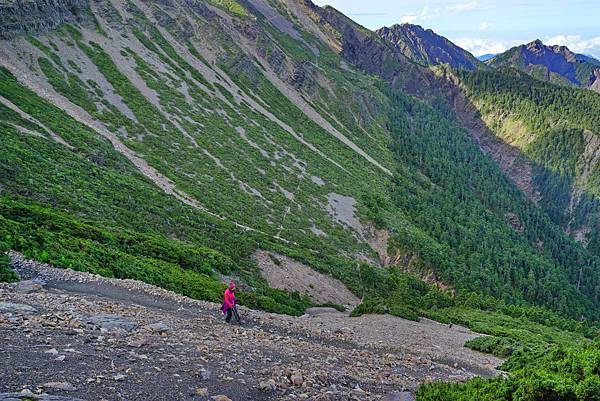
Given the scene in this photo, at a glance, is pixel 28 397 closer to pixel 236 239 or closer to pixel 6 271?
pixel 6 271

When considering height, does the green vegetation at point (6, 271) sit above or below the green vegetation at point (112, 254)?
above

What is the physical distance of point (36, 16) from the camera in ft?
259

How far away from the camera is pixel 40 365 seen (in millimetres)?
11102

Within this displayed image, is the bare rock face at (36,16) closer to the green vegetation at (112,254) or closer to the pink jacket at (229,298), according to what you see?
the green vegetation at (112,254)

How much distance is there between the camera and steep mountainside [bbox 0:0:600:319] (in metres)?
35.1

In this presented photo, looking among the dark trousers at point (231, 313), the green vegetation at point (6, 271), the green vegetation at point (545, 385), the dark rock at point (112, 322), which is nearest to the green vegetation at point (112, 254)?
the green vegetation at point (6, 271)

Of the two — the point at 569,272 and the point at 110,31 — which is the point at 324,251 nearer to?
the point at 110,31

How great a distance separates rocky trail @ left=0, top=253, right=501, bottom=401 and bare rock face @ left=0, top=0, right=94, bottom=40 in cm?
6769

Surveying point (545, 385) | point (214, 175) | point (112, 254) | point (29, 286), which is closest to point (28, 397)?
point (29, 286)

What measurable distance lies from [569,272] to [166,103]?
126487mm

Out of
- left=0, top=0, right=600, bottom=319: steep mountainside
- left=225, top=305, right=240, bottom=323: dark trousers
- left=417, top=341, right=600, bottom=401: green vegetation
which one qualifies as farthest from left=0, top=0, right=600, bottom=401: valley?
left=225, top=305, right=240, bottom=323: dark trousers

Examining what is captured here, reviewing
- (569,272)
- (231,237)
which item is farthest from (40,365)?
(569,272)

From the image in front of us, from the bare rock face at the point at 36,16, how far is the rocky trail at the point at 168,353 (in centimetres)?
6769

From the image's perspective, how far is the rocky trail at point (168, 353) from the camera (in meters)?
11.2
